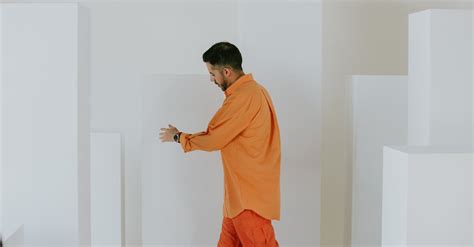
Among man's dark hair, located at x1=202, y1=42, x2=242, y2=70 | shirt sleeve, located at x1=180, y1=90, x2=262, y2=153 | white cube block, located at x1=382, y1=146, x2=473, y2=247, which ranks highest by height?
man's dark hair, located at x1=202, y1=42, x2=242, y2=70

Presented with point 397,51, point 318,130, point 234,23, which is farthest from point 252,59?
point 397,51

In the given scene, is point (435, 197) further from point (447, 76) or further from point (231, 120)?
point (231, 120)

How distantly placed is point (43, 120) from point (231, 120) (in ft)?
3.02

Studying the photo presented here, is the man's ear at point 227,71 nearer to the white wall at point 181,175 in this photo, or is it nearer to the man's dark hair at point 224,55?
the man's dark hair at point 224,55

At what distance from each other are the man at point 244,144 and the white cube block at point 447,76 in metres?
0.74

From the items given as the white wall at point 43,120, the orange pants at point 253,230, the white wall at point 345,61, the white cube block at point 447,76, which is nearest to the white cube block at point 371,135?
the white wall at point 345,61

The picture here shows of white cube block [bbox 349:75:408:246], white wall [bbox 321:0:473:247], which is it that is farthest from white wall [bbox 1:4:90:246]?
white wall [bbox 321:0:473:247]

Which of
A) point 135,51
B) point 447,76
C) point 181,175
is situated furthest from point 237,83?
point 135,51

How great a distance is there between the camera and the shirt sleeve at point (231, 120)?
9.84ft


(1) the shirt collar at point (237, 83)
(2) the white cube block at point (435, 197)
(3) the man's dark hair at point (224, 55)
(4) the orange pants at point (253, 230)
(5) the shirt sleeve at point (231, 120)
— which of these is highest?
(3) the man's dark hair at point (224, 55)

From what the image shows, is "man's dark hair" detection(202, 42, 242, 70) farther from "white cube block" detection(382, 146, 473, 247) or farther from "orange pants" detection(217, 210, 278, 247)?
"white cube block" detection(382, 146, 473, 247)

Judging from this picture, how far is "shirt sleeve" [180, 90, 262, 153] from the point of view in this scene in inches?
118

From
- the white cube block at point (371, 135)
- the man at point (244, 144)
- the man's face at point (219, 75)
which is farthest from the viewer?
the white cube block at point (371, 135)

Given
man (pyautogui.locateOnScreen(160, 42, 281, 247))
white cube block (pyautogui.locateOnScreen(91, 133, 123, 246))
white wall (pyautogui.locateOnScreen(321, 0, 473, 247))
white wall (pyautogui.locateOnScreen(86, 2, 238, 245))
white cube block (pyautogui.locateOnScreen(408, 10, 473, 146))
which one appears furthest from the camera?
white wall (pyautogui.locateOnScreen(86, 2, 238, 245))
